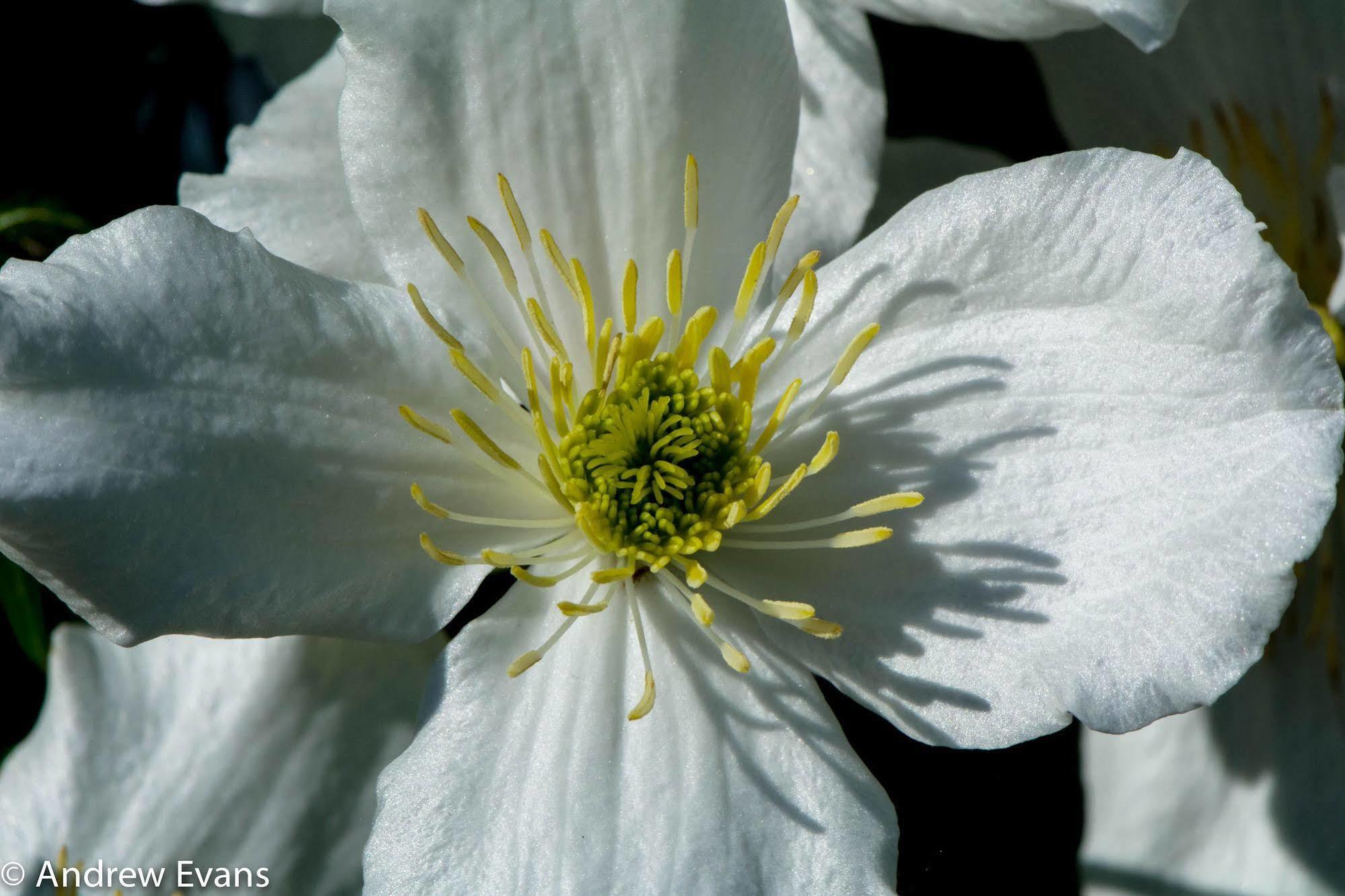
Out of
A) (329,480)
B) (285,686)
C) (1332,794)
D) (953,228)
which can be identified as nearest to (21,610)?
(285,686)

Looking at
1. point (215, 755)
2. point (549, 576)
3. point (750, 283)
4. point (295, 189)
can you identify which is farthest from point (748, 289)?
point (215, 755)

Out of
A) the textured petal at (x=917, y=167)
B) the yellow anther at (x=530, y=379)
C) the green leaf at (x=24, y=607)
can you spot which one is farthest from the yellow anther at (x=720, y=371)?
the green leaf at (x=24, y=607)

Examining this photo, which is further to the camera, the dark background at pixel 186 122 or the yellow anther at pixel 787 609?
the dark background at pixel 186 122

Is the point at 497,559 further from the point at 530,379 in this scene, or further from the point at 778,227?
the point at 778,227

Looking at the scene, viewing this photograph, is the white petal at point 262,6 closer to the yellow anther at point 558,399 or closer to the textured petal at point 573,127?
the textured petal at point 573,127

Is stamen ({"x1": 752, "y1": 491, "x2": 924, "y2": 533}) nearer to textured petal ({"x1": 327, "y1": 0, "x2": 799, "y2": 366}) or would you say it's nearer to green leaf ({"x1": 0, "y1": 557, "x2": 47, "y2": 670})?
textured petal ({"x1": 327, "y1": 0, "x2": 799, "y2": 366})

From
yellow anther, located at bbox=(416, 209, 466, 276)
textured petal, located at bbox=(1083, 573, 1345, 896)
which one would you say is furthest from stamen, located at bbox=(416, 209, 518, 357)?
textured petal, located at bbox=(1083, 573, 1345, 896)

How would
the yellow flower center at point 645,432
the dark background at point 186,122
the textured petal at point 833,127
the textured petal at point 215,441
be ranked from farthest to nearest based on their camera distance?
the dark background at point 186,122 → the textured petal at point 833,127 → the yellow flower center at point 645,432 → the textured petal at point 215,441
